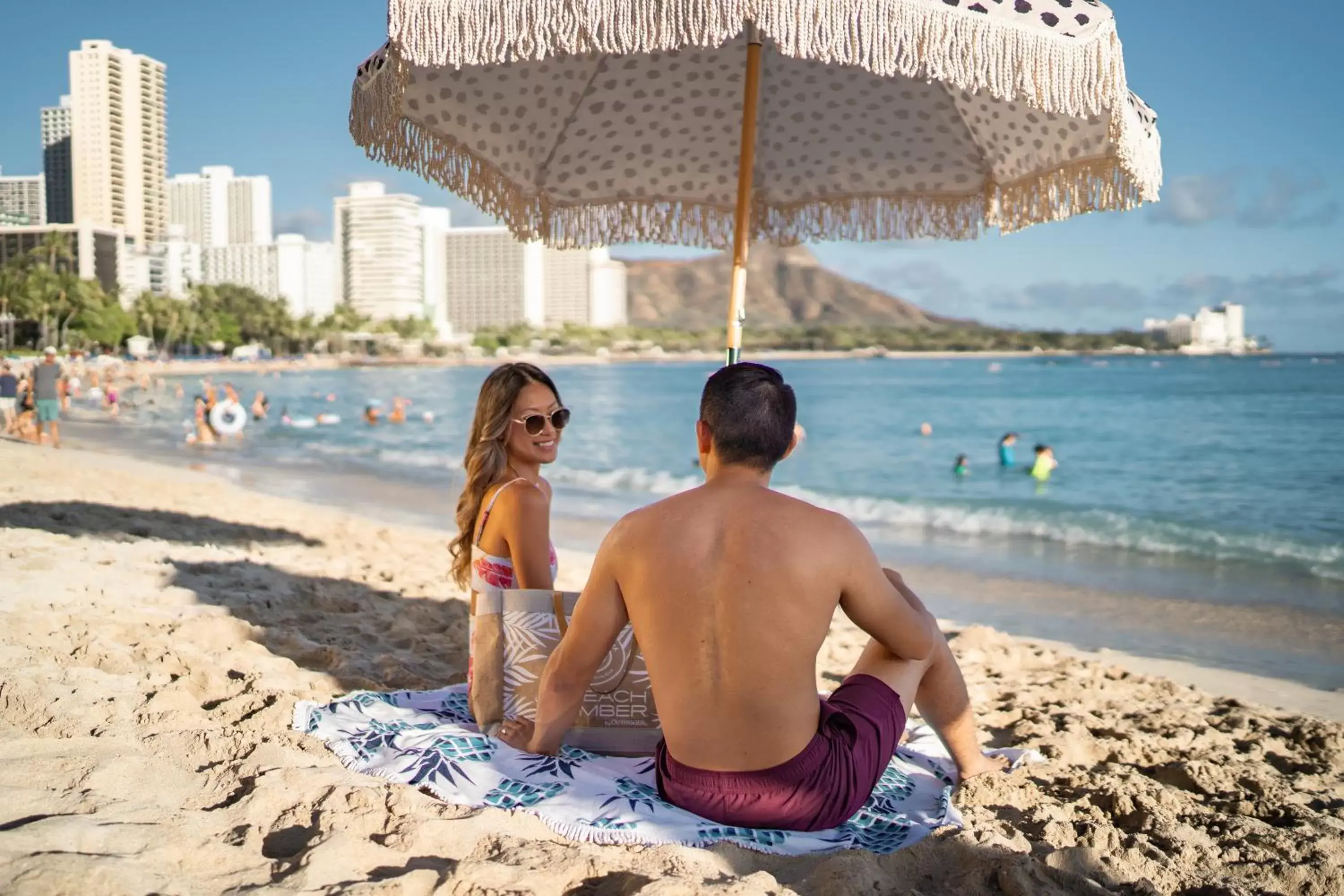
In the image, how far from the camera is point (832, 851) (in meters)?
2.03

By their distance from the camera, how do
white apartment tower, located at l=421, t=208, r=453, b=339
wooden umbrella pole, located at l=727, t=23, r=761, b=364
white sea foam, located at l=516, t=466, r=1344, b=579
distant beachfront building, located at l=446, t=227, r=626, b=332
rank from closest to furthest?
wooden umbrella pole, located at l=727, t=23, r=761, b=364
white sea foam, located at l=516, t=466, r=1344, b=579
white apartment tower, located at l=421, t=208, r=453, b=339
distant beachfront building, located at l=446, t=227, r=626, b=332

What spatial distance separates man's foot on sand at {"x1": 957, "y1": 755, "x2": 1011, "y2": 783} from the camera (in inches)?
98.6

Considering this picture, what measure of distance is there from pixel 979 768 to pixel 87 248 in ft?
340

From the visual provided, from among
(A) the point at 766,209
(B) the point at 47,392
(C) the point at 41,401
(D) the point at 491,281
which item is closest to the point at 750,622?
(A) the point at 766,209

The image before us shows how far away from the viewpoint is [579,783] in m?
2.27

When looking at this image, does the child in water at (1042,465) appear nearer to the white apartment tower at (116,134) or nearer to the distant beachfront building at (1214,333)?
the distant beachfront building at (1214,333)

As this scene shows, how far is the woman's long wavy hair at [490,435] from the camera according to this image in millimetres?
2713

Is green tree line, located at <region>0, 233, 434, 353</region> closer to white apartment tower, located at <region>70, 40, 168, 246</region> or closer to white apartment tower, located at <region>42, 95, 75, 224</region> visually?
white apartment tower, located at <region>70, 40, 168, 246</region>

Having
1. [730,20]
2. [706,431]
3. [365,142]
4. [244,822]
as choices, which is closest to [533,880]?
[244,822]

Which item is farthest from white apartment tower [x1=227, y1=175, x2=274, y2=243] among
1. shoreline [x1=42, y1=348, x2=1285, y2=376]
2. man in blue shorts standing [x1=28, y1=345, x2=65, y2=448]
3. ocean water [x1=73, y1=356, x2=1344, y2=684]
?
man in blue shorts standing [x1=28, y1=345, x2=65, y2=448]

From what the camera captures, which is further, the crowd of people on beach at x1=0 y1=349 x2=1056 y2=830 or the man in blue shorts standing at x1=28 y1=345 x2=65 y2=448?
the man in blue shorts standing at x1=28 y1=345 x2=65 y2=448

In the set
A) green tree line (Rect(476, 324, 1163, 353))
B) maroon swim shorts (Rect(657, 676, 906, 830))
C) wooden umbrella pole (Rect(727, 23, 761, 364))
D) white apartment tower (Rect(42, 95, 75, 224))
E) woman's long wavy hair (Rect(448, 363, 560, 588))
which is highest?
white apartment tower (Rect(42, 95, 75, 224))

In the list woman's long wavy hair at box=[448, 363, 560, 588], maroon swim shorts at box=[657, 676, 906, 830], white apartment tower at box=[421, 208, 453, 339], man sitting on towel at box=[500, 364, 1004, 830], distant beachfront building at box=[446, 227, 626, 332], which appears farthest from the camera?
distant beachfront building at box=[446, 227, 626, 332]

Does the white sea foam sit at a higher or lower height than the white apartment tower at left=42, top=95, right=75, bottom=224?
lower
